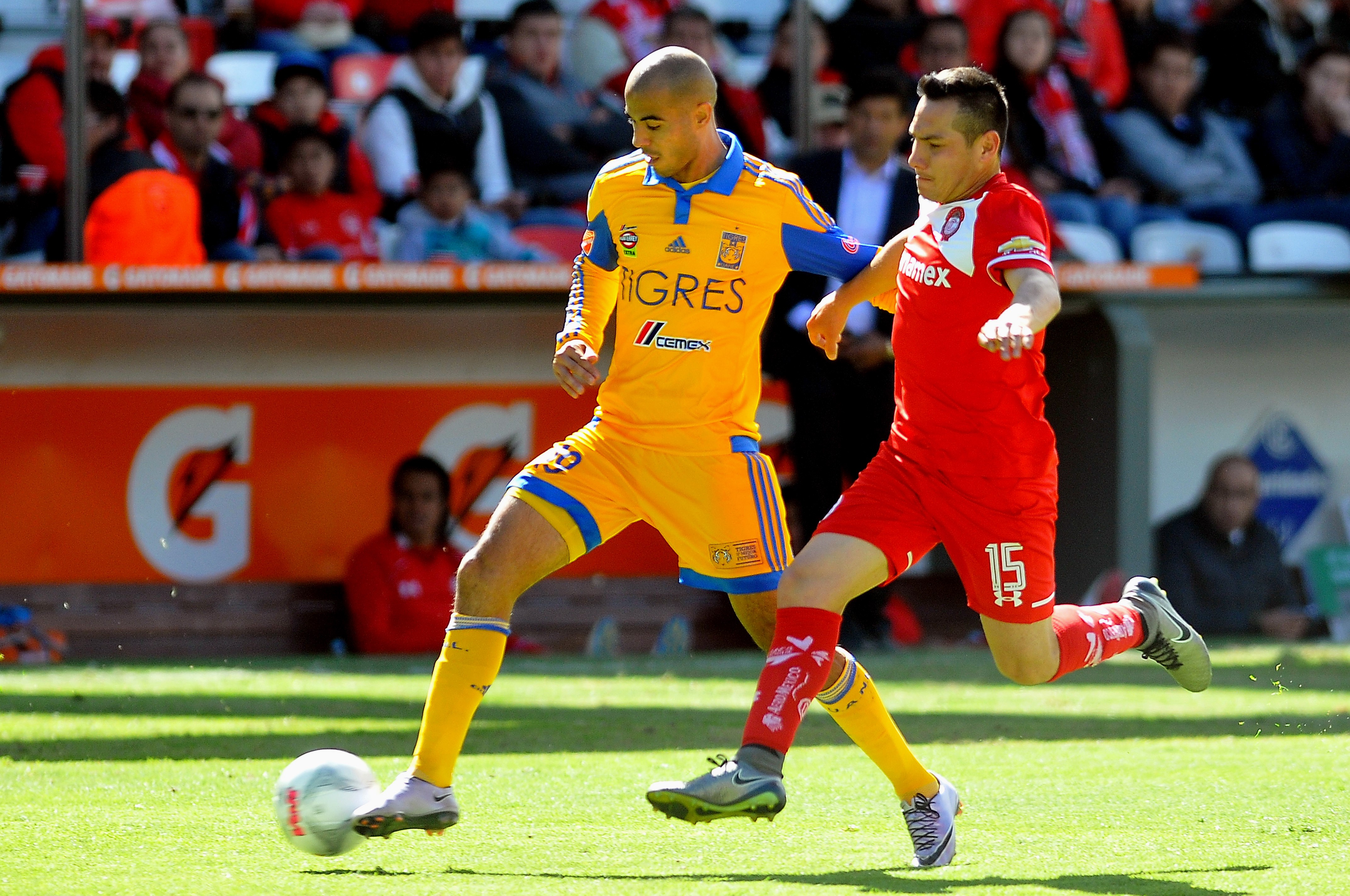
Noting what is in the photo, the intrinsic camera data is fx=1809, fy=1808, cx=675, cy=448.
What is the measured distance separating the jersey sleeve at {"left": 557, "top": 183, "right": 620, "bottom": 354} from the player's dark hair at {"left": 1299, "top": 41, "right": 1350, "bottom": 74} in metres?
9.01

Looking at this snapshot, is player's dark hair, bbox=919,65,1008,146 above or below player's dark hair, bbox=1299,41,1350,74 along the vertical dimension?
below

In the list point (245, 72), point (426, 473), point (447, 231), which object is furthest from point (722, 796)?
point (245, 72)

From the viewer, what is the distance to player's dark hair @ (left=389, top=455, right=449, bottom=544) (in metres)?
10.0

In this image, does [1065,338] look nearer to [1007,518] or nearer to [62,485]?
[62,485]

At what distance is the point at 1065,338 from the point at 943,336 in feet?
23.3

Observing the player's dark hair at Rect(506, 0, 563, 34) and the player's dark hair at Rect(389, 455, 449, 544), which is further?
the player's dark hair at Rect(506, 0, 563, 34)

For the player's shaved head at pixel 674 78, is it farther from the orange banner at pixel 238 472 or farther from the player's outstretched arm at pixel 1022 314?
the orange banner at pixel 238 472

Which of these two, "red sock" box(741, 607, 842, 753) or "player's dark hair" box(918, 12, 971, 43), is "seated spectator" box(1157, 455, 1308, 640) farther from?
"red sock" box(741, 607, 842, 753)

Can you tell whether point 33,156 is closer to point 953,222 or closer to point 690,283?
point 690,283

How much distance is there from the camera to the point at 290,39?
37.5 feet

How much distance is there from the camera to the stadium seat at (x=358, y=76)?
1134cm

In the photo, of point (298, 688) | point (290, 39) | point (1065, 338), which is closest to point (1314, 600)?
point (1065, 338)

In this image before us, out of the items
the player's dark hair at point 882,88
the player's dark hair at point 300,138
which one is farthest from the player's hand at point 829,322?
the player's dark hair at point 300,138

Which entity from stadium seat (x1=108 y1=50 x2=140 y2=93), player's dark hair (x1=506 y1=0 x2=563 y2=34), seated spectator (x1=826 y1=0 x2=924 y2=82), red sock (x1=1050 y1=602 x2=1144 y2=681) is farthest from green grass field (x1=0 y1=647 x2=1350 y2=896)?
seated spectator (x1=826 y1=0 x2=924 y2=82)
